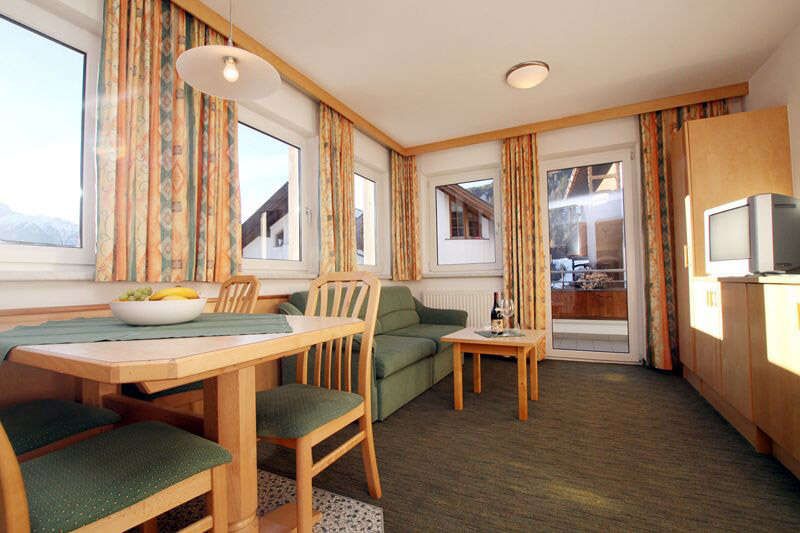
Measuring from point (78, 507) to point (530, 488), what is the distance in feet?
5.30

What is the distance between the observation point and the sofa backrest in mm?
3543

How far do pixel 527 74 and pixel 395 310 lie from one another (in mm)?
2450

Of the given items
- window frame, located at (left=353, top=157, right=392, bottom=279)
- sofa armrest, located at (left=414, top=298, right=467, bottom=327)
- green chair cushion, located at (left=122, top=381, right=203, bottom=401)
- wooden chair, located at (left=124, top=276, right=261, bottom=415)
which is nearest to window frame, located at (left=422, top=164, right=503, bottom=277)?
window frame, located at (left=353, top=157, right=392, bottom=279)

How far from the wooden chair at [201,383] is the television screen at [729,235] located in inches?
113

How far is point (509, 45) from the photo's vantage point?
2707mm

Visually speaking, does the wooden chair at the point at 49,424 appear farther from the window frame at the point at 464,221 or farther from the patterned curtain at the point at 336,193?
the window frame at the point at 464,221

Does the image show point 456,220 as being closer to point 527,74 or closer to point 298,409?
point 527,74

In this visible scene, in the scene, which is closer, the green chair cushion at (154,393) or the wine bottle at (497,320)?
the green chair cushion at (154,393)

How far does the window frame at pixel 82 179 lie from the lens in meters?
1.69

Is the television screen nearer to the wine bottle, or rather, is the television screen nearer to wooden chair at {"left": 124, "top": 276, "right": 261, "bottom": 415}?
the wine bottle

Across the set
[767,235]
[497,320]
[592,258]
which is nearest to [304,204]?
[497,320]

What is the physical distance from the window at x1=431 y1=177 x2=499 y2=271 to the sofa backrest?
3.26ft

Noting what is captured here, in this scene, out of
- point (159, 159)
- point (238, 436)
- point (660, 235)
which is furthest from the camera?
point (660, 235)

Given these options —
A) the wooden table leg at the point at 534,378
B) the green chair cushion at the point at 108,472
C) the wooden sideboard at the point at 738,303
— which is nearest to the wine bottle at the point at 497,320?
the wooden table leg at the point at 534,378
